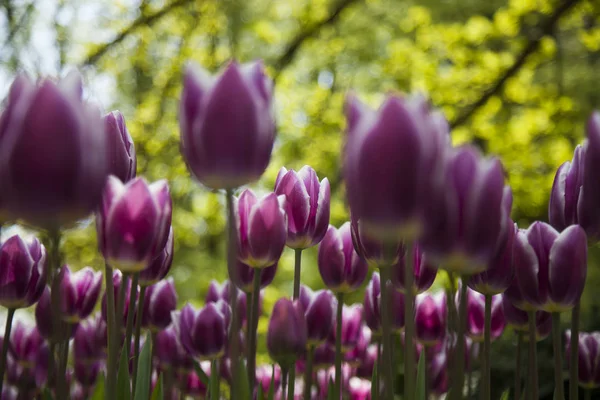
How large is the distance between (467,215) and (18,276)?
94 cm

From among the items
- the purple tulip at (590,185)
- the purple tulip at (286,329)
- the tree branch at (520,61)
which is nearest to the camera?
the purple tulip at (590,185)

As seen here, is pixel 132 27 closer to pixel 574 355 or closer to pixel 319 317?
pixel 319 317

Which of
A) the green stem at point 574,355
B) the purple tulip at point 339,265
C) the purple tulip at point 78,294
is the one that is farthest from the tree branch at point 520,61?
the green stem at point 574,355

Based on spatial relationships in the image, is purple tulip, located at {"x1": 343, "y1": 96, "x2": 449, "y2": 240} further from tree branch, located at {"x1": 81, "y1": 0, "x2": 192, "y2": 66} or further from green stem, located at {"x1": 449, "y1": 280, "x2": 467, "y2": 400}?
tree branch, located at {"x1": 81, "y1": 0, "x2": 192, "y2": 66}

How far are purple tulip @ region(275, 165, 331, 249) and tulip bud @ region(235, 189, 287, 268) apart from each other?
12 centimetres

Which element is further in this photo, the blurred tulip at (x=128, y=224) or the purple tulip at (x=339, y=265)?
the purple tulip at (x=339, y=265)

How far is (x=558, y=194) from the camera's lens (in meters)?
1.22

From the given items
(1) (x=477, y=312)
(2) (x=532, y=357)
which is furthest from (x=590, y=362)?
(2) (x=532, y=357)

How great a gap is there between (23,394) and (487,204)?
1.50 meters

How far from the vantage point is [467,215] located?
2.80 ft

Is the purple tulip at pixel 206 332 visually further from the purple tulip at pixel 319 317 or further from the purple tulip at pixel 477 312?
the purple tulip at pixel 477 312

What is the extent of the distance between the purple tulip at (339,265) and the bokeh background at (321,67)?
10.2ft

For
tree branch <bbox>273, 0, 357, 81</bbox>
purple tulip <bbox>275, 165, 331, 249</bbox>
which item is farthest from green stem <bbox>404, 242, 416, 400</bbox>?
tree branch <bbox>273, 0, 357, 81</bbox>

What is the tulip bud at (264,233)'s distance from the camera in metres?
1.16
